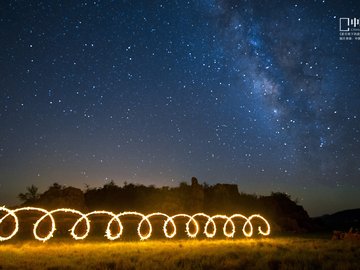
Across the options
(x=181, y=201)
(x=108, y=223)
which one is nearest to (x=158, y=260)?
(x=108, y=223)

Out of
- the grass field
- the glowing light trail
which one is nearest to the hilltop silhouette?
the glowing light trail

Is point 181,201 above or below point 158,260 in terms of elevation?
above

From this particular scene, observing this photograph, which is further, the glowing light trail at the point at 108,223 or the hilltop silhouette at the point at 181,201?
the hilltop silhouette at the point at 181,201

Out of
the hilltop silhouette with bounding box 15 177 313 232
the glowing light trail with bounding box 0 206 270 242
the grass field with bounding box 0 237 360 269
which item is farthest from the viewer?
the hilltop silhouette with bounding box 15 177 313 232

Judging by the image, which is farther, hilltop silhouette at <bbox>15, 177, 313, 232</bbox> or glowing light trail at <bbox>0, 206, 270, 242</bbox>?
hilltop silhouette at <bbox>15, 177, 313, 232</bbox>

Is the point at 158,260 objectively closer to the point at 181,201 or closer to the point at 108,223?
the point at 108,223

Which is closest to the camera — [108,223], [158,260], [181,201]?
[158,260]

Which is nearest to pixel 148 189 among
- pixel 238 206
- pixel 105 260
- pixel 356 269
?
pixel 238 206

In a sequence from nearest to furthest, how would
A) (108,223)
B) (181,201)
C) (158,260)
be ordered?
(158,260), (108,223), (181,201)

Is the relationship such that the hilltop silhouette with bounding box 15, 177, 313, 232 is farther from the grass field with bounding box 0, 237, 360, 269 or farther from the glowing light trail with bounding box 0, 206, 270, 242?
the grass field with bounding box 0, 237, 360, 269

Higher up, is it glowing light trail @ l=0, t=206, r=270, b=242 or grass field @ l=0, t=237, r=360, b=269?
glowing light trail @ l=0, t=206, r=270, b=242

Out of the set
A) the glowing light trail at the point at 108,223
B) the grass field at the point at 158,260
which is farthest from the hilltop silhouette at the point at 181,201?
the grass field at the point at 158,260

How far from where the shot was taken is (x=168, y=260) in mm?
13664

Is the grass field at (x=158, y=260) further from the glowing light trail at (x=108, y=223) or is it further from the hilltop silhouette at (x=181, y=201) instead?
the hilltop silhouette at (x=181, y=201)
